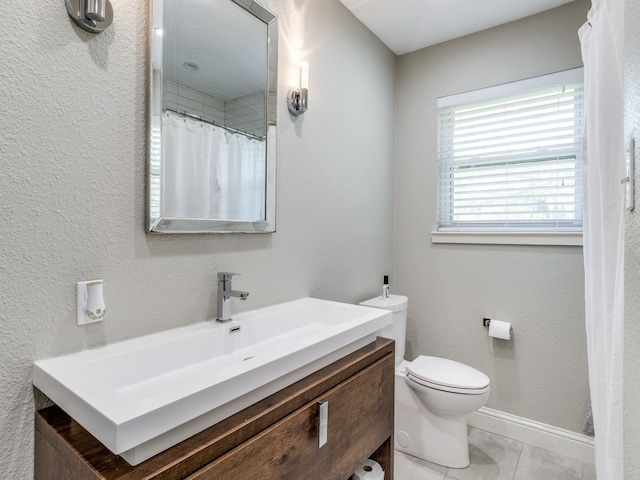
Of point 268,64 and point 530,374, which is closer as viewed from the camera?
point 268,64

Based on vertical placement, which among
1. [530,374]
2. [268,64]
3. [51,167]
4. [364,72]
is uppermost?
[364,72]

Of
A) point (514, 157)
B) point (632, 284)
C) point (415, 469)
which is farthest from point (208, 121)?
point (415, 469)

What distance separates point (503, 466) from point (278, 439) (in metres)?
1.62

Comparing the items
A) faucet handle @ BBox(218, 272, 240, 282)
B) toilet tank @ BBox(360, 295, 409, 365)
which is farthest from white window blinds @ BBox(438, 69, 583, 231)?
faucet handle @ BBox(218, 272, 240, 282)

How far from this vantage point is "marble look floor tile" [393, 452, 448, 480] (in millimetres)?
1795

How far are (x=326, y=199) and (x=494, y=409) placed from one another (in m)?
1.68

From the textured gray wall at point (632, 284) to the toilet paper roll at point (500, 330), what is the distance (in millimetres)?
1337

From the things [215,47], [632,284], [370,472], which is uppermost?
[215,47]

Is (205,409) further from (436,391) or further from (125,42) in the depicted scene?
(436,391)

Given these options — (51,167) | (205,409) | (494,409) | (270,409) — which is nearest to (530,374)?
(494,409)

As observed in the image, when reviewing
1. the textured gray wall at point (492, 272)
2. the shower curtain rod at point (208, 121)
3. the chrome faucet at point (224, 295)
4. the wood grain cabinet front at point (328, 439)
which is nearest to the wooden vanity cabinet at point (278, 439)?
the wood grain cabinet front at point (328, 439)

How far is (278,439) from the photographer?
0.89 m

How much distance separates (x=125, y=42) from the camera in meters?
1.05

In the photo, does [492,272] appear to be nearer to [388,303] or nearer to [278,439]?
[388,303]
